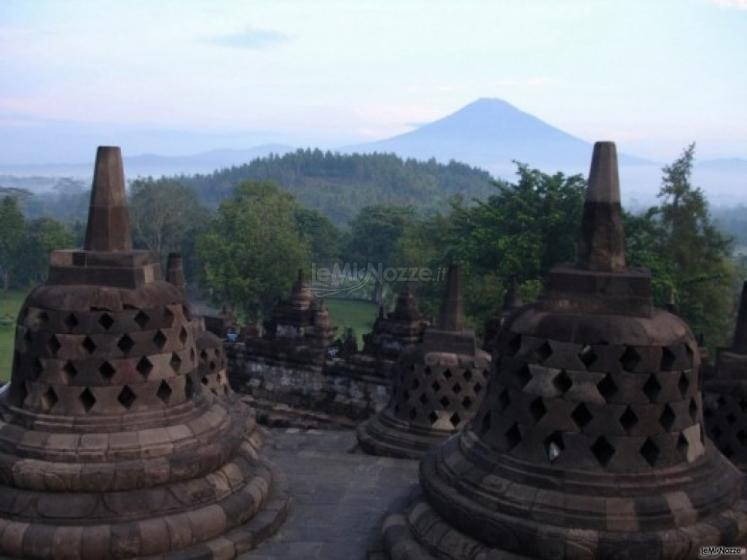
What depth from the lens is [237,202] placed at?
53.6 metres

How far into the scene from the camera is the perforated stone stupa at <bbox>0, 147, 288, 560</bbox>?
17.8ft

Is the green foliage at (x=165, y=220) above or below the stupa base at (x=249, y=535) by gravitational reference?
above

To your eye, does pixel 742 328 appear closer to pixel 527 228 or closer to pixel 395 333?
pixel 395 333

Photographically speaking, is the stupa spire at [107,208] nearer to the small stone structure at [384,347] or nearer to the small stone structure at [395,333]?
the small stone structure at [384,347]

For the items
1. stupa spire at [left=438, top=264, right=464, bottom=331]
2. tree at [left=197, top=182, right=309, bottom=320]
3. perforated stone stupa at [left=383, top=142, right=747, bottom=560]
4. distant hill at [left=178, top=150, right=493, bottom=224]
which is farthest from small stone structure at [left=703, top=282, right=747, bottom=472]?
distant hill at [left=178, top=150, right=493, bottom=224]

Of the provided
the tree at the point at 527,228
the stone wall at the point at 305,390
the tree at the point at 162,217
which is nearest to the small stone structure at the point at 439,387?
the stone wall at the point at 305,390

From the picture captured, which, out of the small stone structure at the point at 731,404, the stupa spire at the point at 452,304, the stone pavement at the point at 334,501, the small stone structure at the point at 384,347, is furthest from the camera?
the small stone structure at the point at 384,347

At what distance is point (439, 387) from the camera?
10195 millimetres

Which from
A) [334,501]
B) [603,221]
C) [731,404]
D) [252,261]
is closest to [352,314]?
[252,261]

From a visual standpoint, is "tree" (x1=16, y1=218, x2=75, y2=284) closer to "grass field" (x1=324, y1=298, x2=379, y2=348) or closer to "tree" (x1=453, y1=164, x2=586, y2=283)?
"grass field" (x1=324, y1=298, x2=379, y2=348)

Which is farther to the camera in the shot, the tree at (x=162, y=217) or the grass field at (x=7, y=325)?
the tree at (x=162, y=217)

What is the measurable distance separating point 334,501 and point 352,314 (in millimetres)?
52137

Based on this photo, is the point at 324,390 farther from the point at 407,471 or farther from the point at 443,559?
the point at 443,559

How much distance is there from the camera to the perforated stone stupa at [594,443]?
15.1ft
